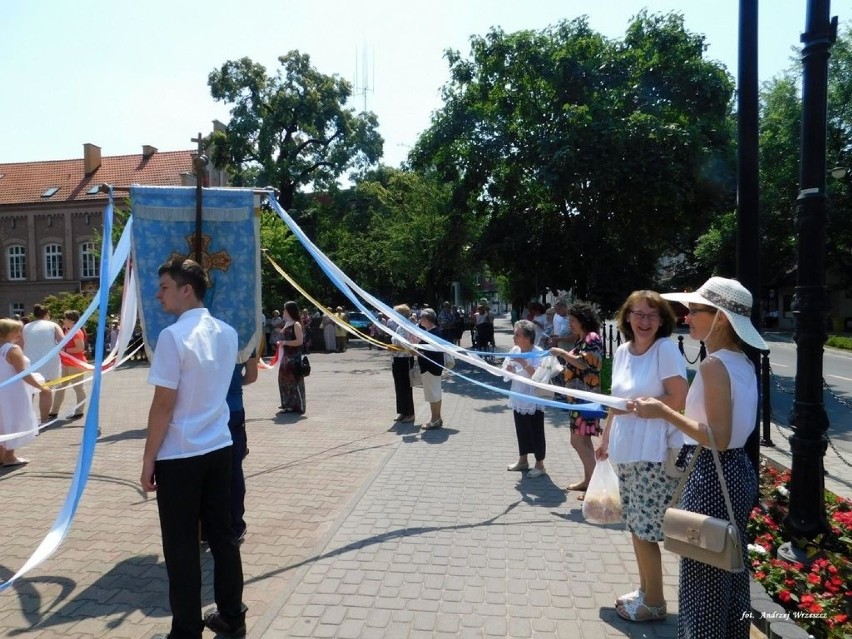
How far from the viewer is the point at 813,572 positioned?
12.8 feet

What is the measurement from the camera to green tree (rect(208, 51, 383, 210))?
33.3 m

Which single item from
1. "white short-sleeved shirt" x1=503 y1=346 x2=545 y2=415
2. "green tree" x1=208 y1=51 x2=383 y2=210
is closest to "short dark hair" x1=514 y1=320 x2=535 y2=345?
"white short-sleeved shirt" x1=503 y1=346 x2=545 y2=415

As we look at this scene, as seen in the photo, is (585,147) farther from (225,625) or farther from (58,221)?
(58,221)

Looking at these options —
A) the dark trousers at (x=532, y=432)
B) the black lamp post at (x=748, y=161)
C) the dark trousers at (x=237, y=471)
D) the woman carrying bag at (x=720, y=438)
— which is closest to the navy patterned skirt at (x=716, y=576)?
the woman carrying bag at (x=720, y=438)

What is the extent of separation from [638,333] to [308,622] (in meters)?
2.59

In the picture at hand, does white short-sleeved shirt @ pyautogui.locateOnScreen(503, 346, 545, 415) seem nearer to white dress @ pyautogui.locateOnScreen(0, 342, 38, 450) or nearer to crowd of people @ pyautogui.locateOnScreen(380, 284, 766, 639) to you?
crowd of people @ pyautogui.locateOnScreen(380, 284, 766, 639)

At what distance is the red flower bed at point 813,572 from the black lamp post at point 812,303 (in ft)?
0.47

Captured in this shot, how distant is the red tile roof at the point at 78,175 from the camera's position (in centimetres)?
3975

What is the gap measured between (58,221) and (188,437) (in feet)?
146

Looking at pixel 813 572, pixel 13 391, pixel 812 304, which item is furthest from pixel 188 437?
pixel 13 391

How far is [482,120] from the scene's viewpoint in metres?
16.7

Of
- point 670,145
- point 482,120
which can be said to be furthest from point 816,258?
point 482,120

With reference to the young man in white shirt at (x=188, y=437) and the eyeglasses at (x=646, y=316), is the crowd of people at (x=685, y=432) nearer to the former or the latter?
the eyeglasses at (x=646, y=316)

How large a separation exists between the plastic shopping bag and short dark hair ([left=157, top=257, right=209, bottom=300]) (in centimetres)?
275
